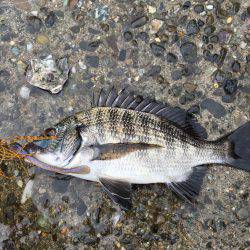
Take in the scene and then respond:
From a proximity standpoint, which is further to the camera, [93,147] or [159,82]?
[159,82]

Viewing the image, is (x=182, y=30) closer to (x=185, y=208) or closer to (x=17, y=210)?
(x=185, y=208)

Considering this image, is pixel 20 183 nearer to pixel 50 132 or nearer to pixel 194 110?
pixel 50 132

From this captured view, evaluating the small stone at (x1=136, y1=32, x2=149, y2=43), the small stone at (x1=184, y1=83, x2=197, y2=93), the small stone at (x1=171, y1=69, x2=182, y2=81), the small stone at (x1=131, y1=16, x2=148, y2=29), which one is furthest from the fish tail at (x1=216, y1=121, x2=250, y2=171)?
the small stone at (x1=131, y1=16, x2=148, y2=29)

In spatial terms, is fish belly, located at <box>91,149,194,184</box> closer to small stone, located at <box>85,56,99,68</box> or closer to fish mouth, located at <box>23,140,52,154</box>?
fish mouth, located at <box>23,140,52,154</box>

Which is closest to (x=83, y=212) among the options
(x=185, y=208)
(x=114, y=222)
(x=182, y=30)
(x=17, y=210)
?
(x=114, y=222)

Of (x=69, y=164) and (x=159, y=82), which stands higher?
(x=159, y=82)

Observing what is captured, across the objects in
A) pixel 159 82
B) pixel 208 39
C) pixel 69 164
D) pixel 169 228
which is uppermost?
pixel 208 39

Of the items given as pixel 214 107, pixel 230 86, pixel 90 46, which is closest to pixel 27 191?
pixel 90 46

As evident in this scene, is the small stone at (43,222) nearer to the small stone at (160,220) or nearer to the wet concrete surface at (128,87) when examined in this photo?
the wet concrete surface at (128,87)
